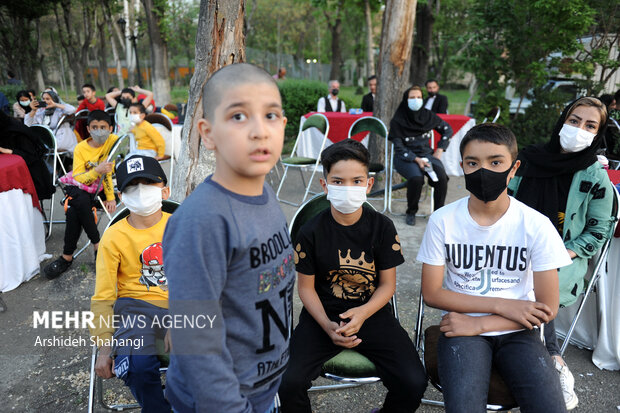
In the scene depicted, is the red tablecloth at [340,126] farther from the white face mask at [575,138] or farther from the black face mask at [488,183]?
the black face mask at [488,183]

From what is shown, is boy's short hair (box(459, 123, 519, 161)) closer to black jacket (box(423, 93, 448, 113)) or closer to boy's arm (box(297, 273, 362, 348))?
boy's arm (box(297, 273, 362, 348))

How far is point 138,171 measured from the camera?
2168 mm

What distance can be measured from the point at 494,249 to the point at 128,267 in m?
1.82

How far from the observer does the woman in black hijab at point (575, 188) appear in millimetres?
2416

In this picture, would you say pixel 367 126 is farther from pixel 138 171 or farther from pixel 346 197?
pixel 138 171

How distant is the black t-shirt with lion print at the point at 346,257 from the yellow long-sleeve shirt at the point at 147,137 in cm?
398

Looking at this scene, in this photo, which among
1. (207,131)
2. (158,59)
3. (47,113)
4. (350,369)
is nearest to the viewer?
(207,131)

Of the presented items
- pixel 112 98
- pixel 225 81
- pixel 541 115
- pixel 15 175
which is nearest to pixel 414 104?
pixel 15 175

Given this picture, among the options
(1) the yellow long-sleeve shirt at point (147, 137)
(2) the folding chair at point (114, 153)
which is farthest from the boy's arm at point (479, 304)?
(1) the yellow long-sleeve shirt at point (147, 137)

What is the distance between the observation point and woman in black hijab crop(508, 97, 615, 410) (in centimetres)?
242

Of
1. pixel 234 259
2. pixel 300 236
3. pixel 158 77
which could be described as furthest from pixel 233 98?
pixel 158 77

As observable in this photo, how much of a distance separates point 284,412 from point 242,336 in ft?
3.14

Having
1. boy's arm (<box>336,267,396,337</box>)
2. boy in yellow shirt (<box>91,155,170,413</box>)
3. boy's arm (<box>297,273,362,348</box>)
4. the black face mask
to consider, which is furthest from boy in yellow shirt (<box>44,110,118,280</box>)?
the black face mask

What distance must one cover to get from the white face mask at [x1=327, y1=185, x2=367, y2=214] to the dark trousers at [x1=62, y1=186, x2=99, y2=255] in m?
2.84
